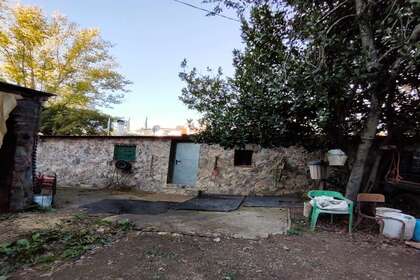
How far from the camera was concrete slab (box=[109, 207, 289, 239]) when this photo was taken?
4.36 m

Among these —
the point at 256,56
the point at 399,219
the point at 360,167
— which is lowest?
the point at 399,219

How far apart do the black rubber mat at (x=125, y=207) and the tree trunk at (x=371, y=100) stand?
4204mm

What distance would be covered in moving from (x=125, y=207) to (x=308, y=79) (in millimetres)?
5100

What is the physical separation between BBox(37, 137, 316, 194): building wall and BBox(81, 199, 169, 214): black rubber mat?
6.96 feet

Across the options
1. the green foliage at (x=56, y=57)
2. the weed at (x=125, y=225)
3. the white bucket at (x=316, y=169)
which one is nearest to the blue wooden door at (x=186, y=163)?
the white bucket at (x=316, y=169)

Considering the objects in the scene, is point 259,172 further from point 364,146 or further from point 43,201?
point 43,201

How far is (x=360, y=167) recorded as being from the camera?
525 cm

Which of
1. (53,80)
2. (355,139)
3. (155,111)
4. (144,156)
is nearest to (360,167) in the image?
(355,139)

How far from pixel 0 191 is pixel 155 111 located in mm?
29114

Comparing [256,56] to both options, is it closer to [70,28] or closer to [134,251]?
[134,251]

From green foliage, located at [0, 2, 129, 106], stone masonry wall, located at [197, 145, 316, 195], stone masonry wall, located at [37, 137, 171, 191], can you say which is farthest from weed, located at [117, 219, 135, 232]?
green foliage, located at [0, 2, 129, 106]

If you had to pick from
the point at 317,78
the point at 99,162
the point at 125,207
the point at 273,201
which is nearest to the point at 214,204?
the point at 273,201

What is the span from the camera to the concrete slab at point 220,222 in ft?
14.3

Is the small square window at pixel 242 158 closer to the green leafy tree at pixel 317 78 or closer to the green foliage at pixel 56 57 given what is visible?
the green leafy tree at pixel 317 78
